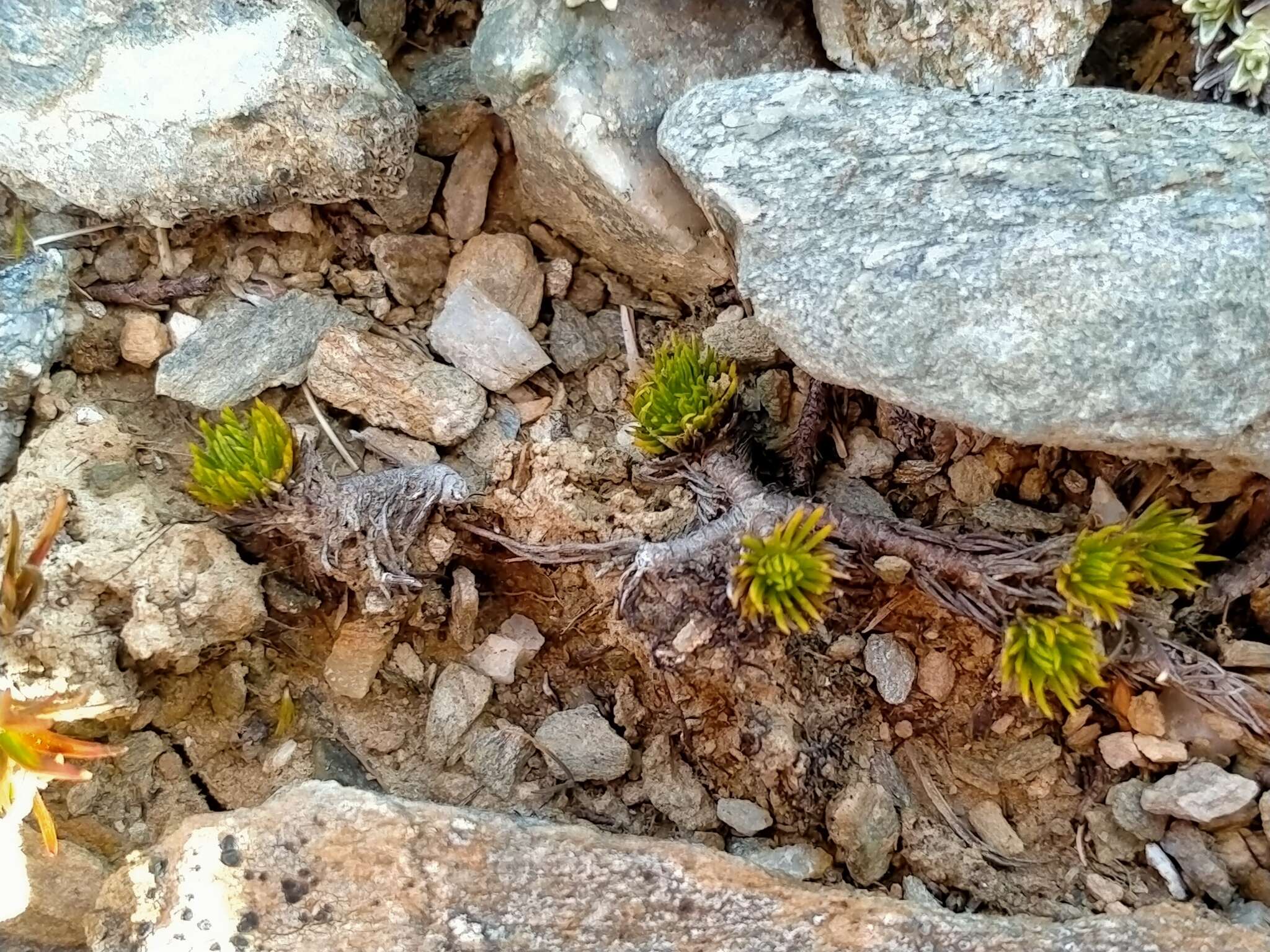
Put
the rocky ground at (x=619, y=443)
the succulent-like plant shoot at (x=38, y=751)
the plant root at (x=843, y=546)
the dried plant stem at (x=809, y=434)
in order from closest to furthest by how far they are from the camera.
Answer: the rocky ground at (x=619, y=443) < the succulent-like plant shoot at (x=38, y=751) < the plant root at (x=843, y=546) < the dried plant stem at (x=809, y=434)

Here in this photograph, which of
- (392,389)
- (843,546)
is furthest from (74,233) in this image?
(843,546)

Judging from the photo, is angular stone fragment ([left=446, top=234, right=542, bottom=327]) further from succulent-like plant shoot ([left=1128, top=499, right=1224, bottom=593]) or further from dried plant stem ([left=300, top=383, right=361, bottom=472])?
succulent-like plant shoot ([left=1128, top=499, right=1224, bottom=593])

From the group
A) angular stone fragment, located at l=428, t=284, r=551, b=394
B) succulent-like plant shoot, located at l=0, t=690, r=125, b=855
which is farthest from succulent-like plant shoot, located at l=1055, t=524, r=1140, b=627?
succulent-like plant shoot, located at l=0, t=690, r=125, b=855

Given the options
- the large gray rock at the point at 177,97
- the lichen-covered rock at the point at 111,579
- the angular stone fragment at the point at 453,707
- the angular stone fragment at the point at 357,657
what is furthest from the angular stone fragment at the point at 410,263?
the angular stone fragment at the point at 453,707

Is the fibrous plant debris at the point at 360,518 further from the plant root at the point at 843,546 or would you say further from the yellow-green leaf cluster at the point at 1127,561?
the yellow-green leaf cluster at the point at 1127,561

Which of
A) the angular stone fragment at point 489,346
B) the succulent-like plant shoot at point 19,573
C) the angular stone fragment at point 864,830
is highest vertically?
the succulent-like plant shoot at point 19,573

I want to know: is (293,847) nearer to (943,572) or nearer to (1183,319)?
(943,572)

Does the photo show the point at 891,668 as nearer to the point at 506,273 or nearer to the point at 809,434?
the point at 809,434
